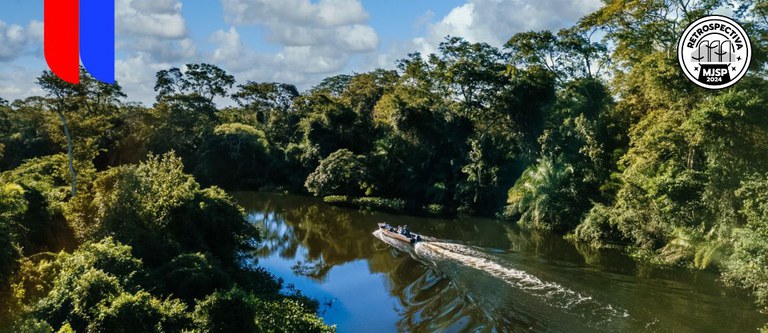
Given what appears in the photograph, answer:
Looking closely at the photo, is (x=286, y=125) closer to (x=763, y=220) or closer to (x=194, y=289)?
(x=194, y=289)

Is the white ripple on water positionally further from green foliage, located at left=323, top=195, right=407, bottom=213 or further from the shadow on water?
green foliage, located at left=323, top=195, right=407, bottom=213

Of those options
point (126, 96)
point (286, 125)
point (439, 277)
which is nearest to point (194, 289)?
point (439, 277)

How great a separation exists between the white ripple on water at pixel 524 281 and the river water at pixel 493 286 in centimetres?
4

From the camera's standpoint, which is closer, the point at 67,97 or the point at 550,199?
the point at 67,97

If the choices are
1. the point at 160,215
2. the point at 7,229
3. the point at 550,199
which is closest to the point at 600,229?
the point at 550,199

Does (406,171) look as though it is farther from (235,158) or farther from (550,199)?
(235,158)

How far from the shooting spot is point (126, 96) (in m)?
45.3

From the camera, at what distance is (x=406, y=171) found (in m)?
39.6

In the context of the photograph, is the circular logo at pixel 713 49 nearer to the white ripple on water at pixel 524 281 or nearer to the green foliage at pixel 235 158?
the white ripple on water at pixel 524 281

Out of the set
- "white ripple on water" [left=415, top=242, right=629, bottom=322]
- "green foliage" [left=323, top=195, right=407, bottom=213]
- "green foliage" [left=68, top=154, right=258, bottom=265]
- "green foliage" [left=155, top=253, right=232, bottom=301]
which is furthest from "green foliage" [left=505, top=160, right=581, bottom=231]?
"green foliage" [left=155, top=253, right=232, bottom=301]

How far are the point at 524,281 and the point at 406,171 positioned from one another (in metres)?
22.4

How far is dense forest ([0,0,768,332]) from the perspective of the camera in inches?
493

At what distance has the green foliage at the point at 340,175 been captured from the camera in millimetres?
38969

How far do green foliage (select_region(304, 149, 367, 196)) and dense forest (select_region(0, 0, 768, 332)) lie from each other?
127mm
